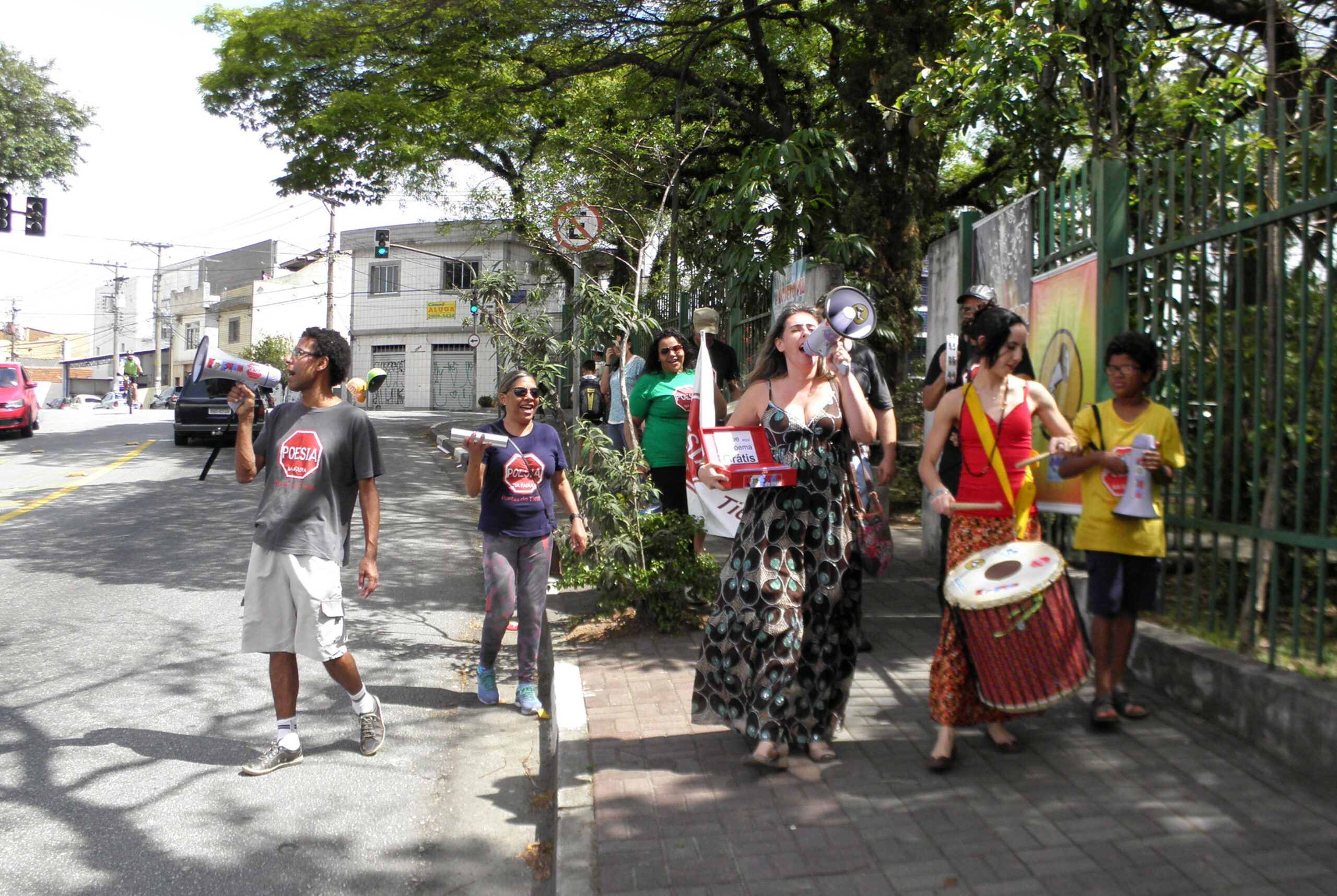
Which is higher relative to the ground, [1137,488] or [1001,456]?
[1001,456]

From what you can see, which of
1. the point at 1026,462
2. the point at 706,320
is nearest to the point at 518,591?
the point at 1026,462

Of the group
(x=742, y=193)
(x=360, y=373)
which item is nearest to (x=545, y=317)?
(x=742, y=193)

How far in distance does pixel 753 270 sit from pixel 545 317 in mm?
2578

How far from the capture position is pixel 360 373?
167 feet

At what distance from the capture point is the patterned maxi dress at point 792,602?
161 inches

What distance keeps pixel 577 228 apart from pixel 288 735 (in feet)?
15.1

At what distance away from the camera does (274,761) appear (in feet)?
14.9

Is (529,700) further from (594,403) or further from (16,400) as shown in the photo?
(16,400)

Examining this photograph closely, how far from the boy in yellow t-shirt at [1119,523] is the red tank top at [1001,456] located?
415mm

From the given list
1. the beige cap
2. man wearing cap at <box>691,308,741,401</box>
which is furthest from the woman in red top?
the beige cap

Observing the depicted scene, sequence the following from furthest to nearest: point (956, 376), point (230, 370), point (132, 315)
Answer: point (132, 315), point (956, 376), point (230, 370)

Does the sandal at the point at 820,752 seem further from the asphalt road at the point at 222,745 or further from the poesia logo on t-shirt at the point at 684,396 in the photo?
the poesia logo on t-shirt at the point at 684,396

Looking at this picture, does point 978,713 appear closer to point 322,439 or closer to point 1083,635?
point 1083,635

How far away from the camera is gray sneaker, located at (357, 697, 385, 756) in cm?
481
